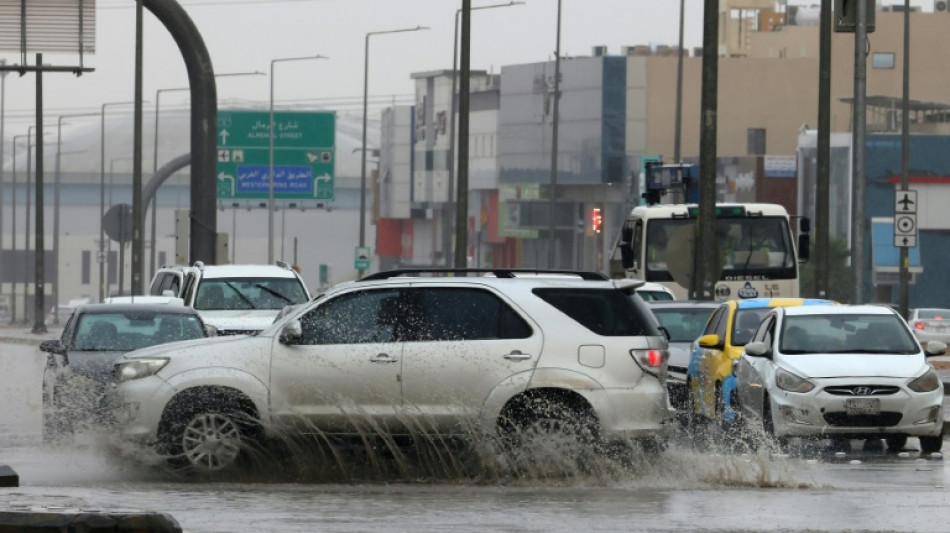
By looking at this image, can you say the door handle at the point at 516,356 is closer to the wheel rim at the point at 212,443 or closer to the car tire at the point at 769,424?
the wheel rim at the point at 212,443

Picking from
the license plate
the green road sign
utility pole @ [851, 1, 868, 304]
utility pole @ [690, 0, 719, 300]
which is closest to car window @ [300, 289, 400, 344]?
the license plate

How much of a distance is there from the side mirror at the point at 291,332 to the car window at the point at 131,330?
18.1 feet

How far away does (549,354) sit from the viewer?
1559 centimetres

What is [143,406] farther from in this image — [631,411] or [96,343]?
[96,343]

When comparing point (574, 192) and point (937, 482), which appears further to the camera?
point (574, 192)

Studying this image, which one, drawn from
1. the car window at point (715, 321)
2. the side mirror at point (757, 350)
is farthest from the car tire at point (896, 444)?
the car window at point (715, 321)

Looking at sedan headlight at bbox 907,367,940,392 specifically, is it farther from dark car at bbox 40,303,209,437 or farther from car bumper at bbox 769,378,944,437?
dark car at bbox 40,303,209,437

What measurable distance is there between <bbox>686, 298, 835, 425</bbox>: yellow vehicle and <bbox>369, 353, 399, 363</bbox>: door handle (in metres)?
6.52

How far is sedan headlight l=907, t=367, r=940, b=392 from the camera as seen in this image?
19297mm

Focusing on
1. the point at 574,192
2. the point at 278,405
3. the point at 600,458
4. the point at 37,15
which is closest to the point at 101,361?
the point at 278,405

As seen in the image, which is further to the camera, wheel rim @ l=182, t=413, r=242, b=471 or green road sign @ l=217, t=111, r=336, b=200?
green road sign @ l=217, t=111, r=336, b=200

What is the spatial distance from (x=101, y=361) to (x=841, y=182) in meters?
78.1

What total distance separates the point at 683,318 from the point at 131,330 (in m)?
7.48

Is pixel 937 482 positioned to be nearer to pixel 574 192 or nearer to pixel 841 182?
pixel 841 182
